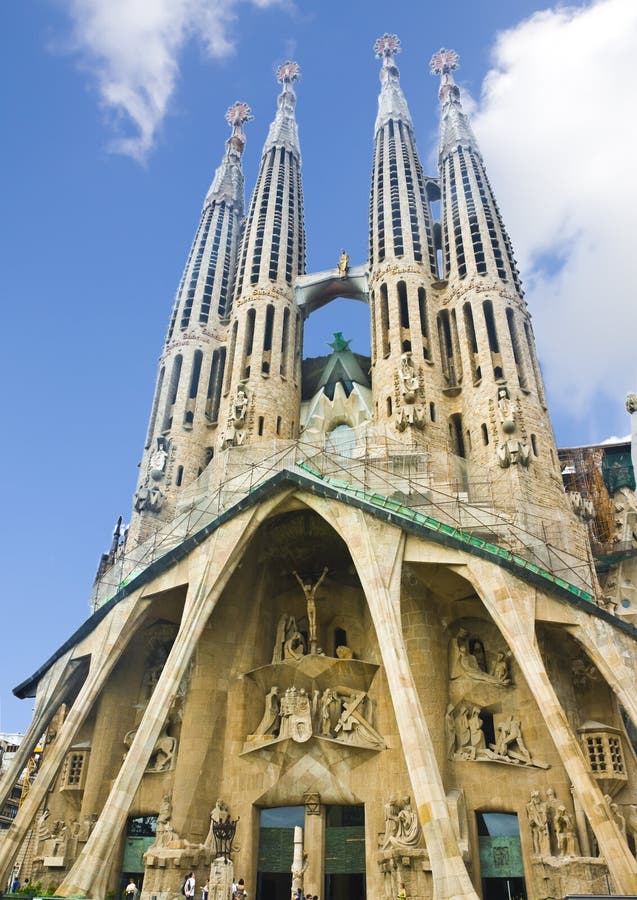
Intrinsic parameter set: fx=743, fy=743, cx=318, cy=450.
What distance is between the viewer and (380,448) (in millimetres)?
23922

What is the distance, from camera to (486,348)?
25.5m

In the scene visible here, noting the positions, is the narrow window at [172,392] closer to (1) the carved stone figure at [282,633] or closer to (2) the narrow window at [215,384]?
(2) the narrow window at [215,384]

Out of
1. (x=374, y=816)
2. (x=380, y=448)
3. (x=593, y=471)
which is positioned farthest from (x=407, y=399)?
(x=374, y=816)

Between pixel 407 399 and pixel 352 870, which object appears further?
pixel 407 399

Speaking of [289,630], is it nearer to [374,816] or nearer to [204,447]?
[374,816]

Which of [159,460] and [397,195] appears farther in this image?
[397,195]

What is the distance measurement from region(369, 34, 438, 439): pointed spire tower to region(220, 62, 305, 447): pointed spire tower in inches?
136

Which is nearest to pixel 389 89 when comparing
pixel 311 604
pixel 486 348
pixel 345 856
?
pixel 486 348

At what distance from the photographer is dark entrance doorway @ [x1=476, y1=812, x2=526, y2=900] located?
1717cm

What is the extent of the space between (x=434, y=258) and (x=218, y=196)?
13.0m

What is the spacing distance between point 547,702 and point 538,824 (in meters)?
3.26

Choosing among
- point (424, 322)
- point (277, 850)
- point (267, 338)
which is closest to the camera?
point (277, 850)

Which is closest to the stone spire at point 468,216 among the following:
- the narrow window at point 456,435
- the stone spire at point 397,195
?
the stone spire at point 397,195

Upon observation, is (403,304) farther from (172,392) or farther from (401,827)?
(401,827)
